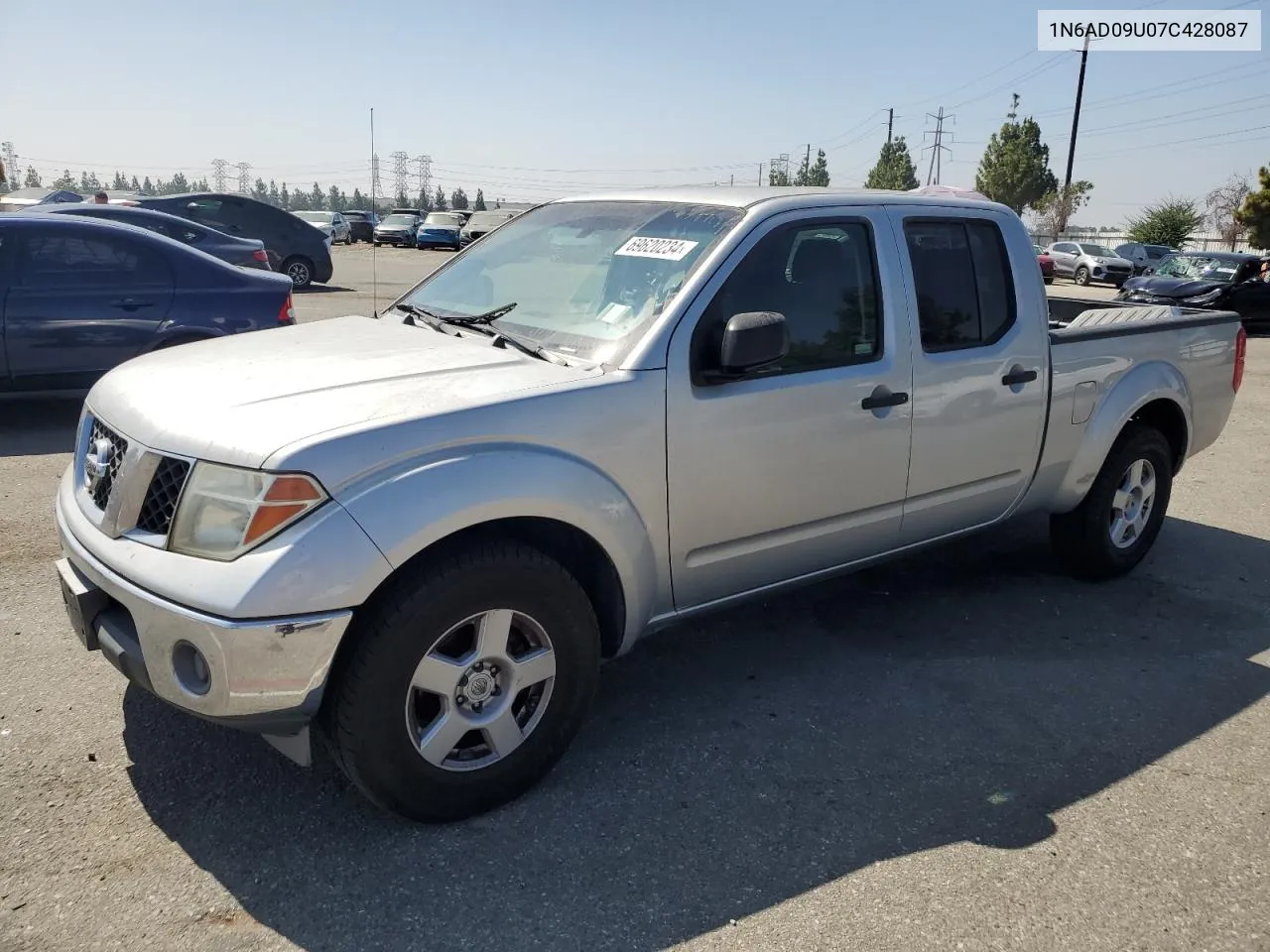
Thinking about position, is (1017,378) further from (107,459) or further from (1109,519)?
(107,459)

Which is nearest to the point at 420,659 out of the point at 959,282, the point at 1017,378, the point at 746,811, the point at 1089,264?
the point at 746,811

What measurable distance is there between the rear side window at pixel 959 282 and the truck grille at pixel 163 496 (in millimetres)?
2646

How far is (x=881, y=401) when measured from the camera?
12.2ft

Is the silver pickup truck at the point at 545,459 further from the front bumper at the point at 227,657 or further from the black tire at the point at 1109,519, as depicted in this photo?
the black tire at the point at 1109,519

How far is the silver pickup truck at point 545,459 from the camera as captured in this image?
8.43 ft

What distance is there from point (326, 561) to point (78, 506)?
1072 millimetres

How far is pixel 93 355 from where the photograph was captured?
7.27m

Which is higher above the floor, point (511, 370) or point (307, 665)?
point (511, 370)

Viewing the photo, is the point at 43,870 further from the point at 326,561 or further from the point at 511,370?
the point at 511,370

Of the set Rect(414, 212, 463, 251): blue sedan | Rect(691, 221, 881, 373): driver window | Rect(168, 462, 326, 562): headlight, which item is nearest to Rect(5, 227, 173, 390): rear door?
Rect(168, 462, 326, 562): headlight

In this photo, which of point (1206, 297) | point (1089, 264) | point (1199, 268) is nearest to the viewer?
point (1206, 297)

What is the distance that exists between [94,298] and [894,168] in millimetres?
81465

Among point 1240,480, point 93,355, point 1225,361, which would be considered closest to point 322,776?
point 1225,361

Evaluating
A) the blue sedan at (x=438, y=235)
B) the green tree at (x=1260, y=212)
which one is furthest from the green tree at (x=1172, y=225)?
the blue sedan at (x=438, y=235)
